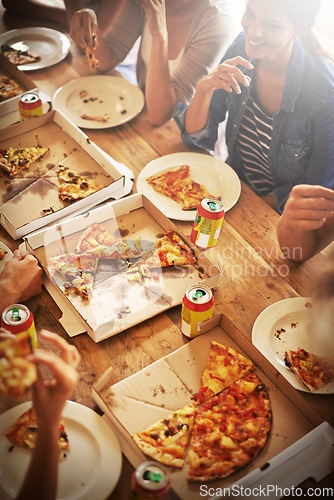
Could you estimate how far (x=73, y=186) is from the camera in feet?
6.69

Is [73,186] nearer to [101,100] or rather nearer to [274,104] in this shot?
[101,100]

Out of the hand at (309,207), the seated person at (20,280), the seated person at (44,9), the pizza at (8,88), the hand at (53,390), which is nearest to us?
the hand at (53,390)

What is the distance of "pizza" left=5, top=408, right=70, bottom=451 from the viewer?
4.31 ft

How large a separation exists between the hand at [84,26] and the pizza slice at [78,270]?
53.3 inches

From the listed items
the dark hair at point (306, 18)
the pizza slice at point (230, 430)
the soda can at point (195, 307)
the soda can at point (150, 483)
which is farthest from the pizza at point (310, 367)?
the dark hair at point (306, 18)

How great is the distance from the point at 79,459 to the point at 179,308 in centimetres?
60

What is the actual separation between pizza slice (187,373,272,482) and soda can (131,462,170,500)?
0.74 ft

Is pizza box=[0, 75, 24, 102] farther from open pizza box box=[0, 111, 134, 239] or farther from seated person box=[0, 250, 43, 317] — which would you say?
seated person box=[0, 250, 43, 317]

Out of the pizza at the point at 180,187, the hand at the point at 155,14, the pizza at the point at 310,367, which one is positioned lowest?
the pizza at the point at 310,367

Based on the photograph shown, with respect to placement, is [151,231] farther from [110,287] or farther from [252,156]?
[252,156]

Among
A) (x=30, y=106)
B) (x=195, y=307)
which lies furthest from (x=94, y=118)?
(x=195, y=307)

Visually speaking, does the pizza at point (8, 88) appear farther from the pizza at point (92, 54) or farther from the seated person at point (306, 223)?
the seated person at point (306, 223)

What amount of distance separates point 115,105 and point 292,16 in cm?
99

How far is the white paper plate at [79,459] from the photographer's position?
125 cm
